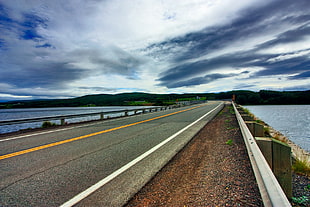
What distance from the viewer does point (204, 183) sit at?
3.29m

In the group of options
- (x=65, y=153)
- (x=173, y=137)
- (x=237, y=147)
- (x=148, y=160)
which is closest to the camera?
(x=148, y=160)

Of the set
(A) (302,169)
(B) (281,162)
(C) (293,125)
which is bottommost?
(C) (293,125)

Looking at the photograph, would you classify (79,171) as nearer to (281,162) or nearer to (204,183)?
(204,183)

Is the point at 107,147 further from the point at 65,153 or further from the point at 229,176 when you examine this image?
the point at 229,176

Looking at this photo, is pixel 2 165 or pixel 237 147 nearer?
pixel 2 165

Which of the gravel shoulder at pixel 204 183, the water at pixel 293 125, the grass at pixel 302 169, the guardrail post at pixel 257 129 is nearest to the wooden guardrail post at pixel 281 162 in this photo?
the gravel shoulder at pixel 204 183

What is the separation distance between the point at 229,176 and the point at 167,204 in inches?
57.7

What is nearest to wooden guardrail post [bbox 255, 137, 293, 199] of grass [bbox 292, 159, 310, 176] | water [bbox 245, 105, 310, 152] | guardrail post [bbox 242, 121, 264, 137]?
grass [bbox 292, 159, 310, 176]

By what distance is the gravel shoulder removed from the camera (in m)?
2.70

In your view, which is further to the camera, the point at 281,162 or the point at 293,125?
the point at 293,125

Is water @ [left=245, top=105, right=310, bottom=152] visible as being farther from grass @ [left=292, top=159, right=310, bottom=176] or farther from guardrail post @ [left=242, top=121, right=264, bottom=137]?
grass @ [left=292, top=159, right=310, bottom=176]

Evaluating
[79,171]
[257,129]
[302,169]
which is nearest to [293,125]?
[257,129]

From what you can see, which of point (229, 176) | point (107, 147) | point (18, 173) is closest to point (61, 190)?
point (18, 173)

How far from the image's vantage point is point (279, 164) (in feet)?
8.70
